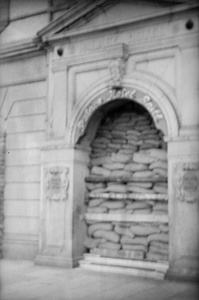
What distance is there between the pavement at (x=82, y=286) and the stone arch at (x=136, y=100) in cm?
244

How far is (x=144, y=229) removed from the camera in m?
8.43

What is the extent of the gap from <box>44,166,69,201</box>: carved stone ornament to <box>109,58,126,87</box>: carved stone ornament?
193 cm

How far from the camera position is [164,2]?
316 inches

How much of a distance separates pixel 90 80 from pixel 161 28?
170 cm

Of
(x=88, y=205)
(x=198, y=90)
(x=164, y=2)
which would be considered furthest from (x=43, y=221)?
(x=164, y=2)

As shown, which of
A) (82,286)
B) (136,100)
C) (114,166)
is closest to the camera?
(82,286)

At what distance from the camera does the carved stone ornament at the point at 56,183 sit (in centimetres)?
894

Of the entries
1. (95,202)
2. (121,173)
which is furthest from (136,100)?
(95,202)

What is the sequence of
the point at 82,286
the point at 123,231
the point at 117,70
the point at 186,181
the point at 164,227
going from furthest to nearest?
1. the point at 123,231
2. the point at 117,70
3. the point at 164,227
4. the point at 186,181
5. the point at 82,286

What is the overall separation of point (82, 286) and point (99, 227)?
2083mm

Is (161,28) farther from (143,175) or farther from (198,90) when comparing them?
(143,175)

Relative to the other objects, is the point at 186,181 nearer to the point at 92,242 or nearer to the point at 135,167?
the point at 135,167

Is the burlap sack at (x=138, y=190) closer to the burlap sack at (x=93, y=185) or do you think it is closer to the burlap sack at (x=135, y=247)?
the burlap sack at (x=93, y=185)

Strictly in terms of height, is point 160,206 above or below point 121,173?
below
